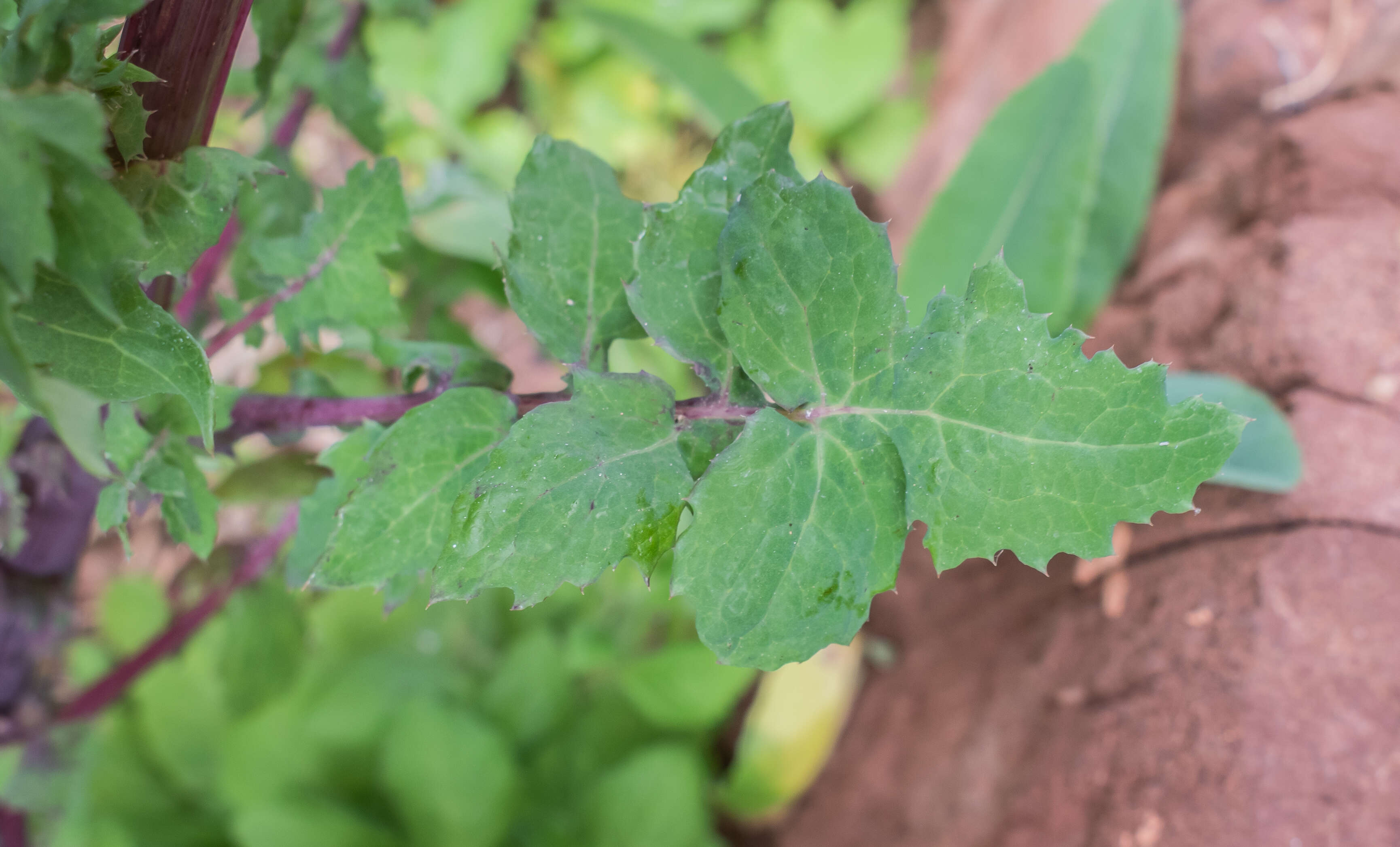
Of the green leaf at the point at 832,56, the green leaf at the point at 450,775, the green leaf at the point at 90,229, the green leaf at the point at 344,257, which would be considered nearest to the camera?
the green leaf at the point at 90,229

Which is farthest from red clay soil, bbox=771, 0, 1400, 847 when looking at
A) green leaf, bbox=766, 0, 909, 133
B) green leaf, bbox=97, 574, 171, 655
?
green leaf, bbox=97, 574, 171, 655

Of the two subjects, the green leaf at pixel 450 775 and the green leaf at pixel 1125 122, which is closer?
the green leaf at pixel 450 775

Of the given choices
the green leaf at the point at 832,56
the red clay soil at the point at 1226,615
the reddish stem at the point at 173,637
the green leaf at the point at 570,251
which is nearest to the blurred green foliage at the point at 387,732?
the reddish stem at the point at 173,637

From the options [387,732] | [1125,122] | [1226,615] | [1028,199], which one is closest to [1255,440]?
[1226,615]

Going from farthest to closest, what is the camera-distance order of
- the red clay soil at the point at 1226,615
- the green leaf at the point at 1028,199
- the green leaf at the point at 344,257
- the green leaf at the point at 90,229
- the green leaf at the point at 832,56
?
the green leaf at the point at 832,56 → the green leaf at the point at 1028,199 → the red clay soil at the point at 1226,615 → the green leaf at the point at 344,257 → the green leaf at the point at 90,229

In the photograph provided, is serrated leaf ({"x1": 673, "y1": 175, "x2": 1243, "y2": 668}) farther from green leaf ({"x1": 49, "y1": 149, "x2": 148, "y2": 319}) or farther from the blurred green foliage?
the blurred green foliage

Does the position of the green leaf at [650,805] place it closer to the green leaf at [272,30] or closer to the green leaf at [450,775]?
the green leaf at [450,775]

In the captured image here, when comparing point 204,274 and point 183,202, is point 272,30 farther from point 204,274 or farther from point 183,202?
point 204,274
